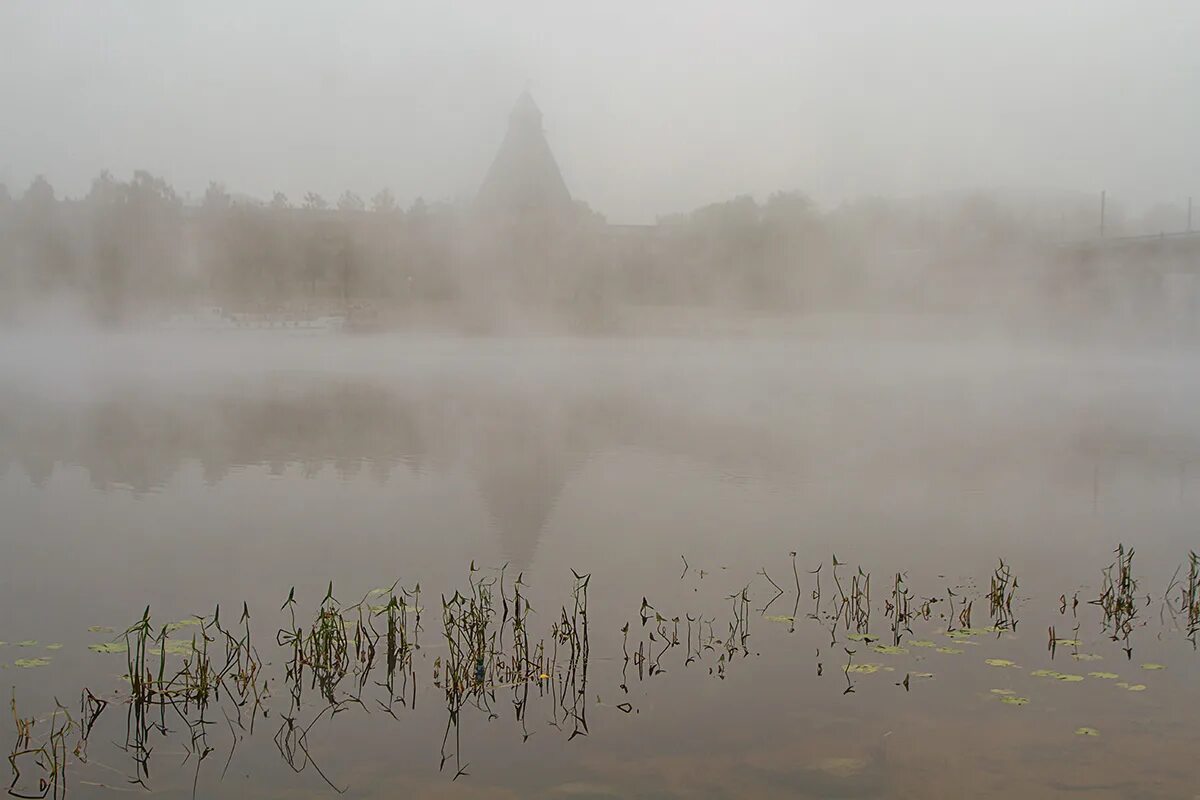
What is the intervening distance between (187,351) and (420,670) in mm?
38433

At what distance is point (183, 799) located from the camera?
4.45 m

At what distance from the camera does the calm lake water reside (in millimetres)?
4855

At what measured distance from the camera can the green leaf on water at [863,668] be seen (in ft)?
19.4

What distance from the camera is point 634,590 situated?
7.60m

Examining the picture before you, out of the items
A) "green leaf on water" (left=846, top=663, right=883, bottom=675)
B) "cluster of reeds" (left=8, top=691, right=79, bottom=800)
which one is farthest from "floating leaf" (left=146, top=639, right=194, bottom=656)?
"green leaf on water" (left=846, top=663, right=883, bottom=675)

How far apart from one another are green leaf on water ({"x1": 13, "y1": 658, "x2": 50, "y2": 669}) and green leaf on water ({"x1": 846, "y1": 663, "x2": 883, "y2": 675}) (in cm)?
400

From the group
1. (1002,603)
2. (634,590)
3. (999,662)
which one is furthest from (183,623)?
(1002,603)

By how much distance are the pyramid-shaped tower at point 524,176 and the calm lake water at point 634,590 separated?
44.8m

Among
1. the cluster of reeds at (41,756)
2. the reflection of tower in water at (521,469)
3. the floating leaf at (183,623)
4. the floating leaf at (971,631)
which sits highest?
the reflection of tower in water at (521,469)

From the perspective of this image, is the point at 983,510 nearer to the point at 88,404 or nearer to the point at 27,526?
the point at 27,526

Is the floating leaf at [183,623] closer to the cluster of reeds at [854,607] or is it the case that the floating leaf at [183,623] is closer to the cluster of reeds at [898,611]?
the cluster of reeds at [854,607]

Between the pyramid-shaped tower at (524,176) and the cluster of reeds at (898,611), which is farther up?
the pyramid-shaped tower at (524,176)

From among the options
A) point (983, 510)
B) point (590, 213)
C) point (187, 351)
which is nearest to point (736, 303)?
point (590, 213)

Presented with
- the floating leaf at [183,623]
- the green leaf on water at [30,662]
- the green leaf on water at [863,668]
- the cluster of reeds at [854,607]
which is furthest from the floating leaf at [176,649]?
the cluster of reeds at [854,607]
